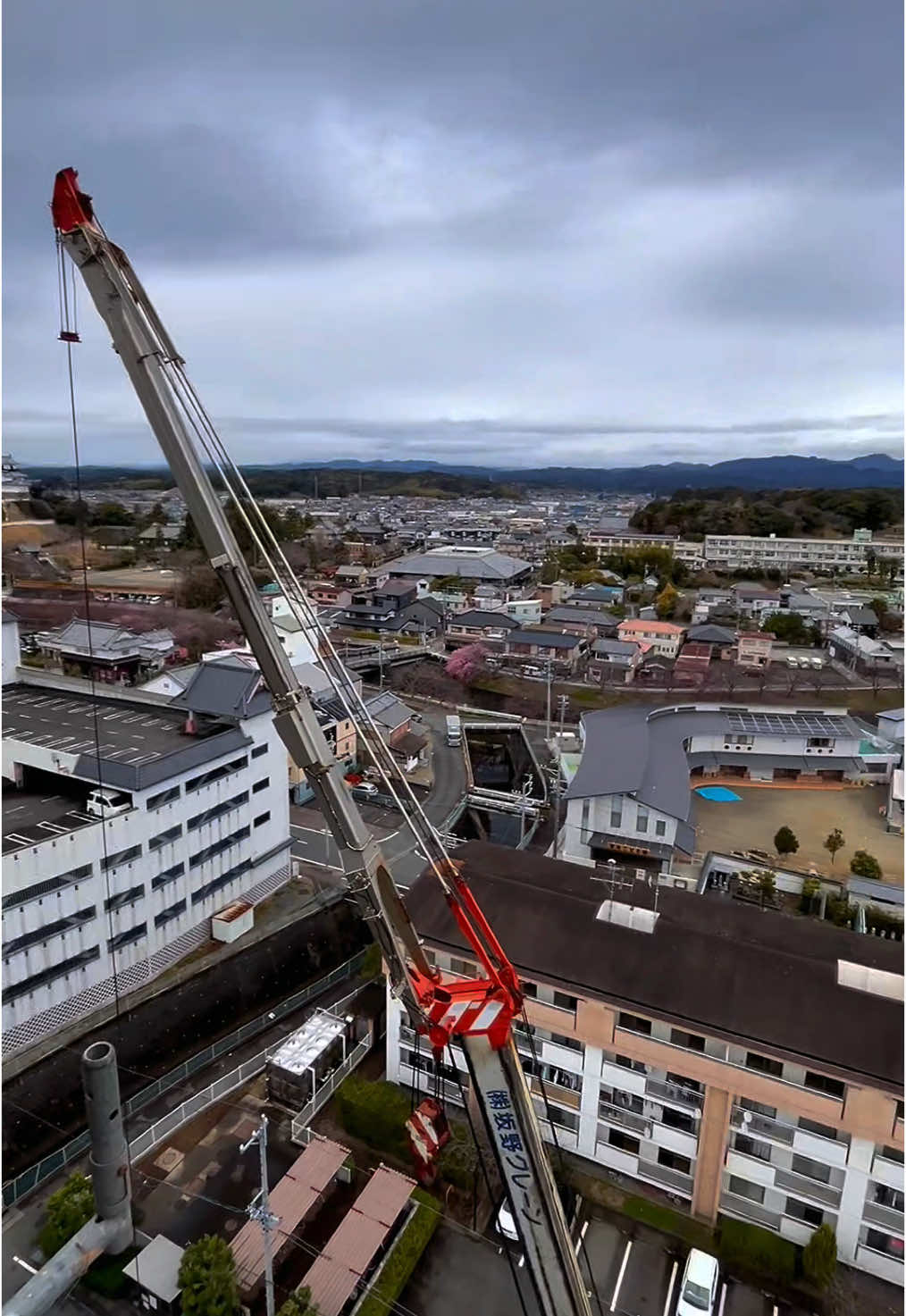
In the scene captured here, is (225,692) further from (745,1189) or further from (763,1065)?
(745,1189)

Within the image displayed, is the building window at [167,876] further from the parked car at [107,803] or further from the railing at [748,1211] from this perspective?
the railing at [748,1211]

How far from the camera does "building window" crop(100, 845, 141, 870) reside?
930cm

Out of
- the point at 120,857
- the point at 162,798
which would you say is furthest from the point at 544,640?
the point at 120,857

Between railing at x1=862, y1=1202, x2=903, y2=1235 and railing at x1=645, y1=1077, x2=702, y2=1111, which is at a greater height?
railing at x1=645, y1=1077, x2=702, y2=1111

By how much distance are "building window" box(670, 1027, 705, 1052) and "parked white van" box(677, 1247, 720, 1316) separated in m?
1.72

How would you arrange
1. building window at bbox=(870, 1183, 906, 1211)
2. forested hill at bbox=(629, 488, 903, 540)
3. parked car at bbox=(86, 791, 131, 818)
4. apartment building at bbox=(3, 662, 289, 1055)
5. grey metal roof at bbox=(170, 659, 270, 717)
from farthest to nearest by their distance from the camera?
forested hill at bbox=(629, 488, 903, 540), grey metal roof at bbox=(170, 659, 270, 717), parked car at bbox=(86, 791, 131, 818), apartment building at bbox=(3, 662, 289, 1055), building window at bbox=(870, 1183, 906, 1211)

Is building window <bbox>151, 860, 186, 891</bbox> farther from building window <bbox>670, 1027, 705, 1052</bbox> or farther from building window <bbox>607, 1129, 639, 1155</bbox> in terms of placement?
building window <bbox>670, 1027, 705, 1052</bbox>

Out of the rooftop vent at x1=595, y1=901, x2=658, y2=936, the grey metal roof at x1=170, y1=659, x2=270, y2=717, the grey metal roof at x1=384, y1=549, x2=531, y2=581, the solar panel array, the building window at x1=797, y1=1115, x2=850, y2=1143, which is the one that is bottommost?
the building window at x1=797, y1=1115, x2=850, y2=1143

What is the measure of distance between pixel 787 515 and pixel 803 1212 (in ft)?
164

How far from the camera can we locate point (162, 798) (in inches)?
397

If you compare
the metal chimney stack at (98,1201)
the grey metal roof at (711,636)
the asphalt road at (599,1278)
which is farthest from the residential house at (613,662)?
the metal chimney stack at (98,1201)

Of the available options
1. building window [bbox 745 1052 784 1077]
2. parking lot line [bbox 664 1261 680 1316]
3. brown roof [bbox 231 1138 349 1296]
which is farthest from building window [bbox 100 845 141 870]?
building window [bbox 745 1052 784 1077]

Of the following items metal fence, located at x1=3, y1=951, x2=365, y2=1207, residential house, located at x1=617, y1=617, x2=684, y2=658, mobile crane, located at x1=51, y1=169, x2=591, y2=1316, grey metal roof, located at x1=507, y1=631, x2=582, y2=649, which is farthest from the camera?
residential house, located at x1=617, y1=617, x2=684, y2=658

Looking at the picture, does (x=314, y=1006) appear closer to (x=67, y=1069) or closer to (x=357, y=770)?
(x=67, y=1069)
